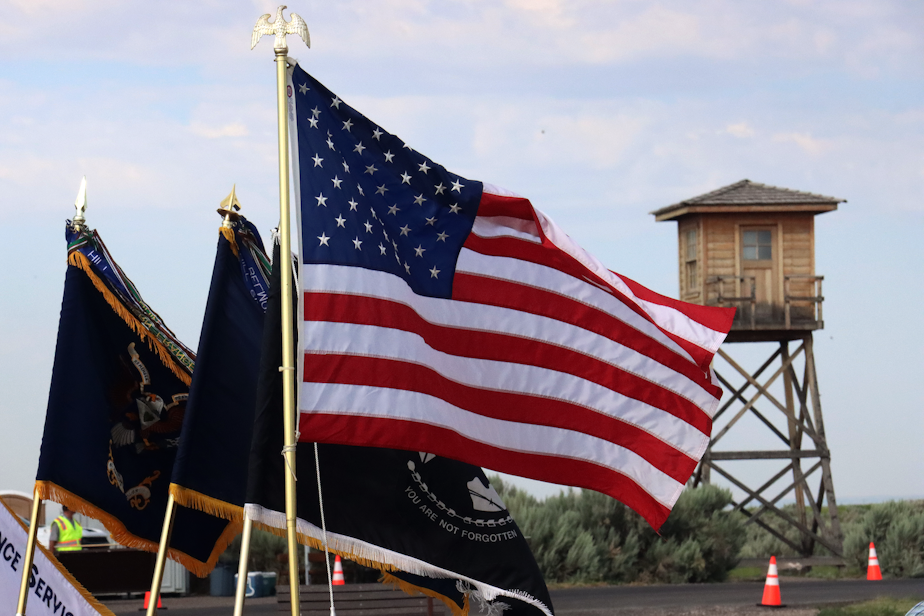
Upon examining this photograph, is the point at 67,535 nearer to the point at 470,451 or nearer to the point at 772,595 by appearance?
the point at 772,595

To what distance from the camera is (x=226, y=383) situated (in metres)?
7.84

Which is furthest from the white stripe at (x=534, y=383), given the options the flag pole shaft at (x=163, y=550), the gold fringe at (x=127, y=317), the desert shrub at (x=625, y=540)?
the desert shrub at (x=625, y=540)

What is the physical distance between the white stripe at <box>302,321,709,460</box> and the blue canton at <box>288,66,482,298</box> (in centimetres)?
40

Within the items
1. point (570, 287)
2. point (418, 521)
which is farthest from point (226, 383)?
point (570, 287)

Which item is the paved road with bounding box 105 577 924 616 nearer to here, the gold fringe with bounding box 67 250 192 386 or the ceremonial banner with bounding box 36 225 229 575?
the ceremonial banner with bounding box 36 225 229 575

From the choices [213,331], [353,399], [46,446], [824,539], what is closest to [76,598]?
[46,446]

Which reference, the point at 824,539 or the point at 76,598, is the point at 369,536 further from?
the point at 824,539

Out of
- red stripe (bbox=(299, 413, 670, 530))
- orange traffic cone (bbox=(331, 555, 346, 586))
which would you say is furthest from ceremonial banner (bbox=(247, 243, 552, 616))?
orange traffic cone (bbox=(331, 555, 346, 586))

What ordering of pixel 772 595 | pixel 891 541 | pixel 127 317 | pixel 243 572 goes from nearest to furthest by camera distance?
pixel 243 572
pixel 127 317
pixel 772 595
pixel 891 541

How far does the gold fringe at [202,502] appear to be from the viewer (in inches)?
285

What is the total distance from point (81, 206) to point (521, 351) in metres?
3.45

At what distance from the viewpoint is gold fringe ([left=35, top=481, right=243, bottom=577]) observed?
28.6ft

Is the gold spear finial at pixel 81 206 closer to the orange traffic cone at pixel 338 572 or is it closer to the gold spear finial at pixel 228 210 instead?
the gold spear finial at pixel 228 210

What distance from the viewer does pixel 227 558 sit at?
2341 centimetres
